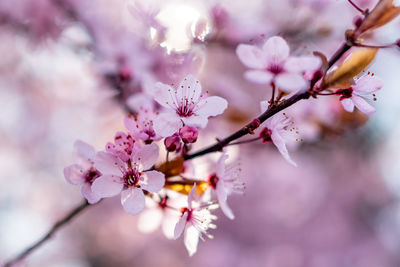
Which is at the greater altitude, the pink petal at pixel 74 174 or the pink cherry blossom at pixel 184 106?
the pink cherry blossom at pixel 184 106

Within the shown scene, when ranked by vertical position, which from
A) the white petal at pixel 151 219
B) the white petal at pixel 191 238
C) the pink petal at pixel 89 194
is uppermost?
the pink petal at pixel 89 194

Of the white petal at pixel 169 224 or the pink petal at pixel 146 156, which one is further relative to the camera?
the white petal at pixel 169 224

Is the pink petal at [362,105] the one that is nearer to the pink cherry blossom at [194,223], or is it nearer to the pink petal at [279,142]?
the pink petal at [279,142]

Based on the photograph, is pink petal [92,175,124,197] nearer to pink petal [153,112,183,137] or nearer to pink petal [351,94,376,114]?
pink petal [153,112,183,137]

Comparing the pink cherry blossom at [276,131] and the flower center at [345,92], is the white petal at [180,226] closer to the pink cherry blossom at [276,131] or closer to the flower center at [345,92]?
→ the pink cherry blossom at [276,131]

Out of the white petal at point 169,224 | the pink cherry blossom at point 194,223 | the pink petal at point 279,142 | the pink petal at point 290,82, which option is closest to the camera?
the pink petal at point 290,82

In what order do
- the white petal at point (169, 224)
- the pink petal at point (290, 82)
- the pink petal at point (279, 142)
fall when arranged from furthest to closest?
the white petal at point (169, 224), the pink petal at point (279, 142), the pink petal at point (290, 82)

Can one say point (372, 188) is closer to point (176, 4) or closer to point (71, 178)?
point (176, 4)

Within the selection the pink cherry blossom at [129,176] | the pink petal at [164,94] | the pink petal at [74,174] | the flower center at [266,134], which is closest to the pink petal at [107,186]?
the pink cherry blossom at [129,176]
